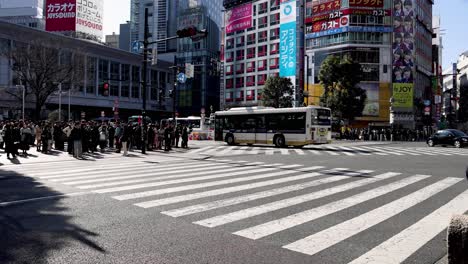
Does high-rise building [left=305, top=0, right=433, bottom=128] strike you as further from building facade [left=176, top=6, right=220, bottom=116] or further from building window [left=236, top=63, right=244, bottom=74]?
building facade [left=176, top=6, right=220, bottom=116]

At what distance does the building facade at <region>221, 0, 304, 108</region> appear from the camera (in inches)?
2542

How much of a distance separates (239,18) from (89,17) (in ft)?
101

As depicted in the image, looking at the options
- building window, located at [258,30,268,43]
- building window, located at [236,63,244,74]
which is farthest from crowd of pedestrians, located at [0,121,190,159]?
building window, located at [236,63,244,74]

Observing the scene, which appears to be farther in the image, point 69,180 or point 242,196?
point 69,180

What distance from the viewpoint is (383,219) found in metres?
6.14

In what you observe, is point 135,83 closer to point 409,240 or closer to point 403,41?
point 403,41

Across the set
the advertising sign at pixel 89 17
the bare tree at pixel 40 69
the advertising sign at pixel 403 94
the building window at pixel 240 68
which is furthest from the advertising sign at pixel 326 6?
the bare tree at pixel 40 69

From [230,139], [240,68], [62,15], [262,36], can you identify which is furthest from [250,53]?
[230,139]

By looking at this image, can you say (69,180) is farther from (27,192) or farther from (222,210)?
(222,210)

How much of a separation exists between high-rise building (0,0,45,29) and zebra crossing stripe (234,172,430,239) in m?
89.6

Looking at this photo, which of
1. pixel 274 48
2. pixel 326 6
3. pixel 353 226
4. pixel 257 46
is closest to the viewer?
pixel 353 226

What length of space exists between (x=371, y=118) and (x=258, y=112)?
1390 inches

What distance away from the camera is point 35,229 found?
5.33m

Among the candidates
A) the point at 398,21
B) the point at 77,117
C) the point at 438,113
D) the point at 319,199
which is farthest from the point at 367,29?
the point at 319,199
